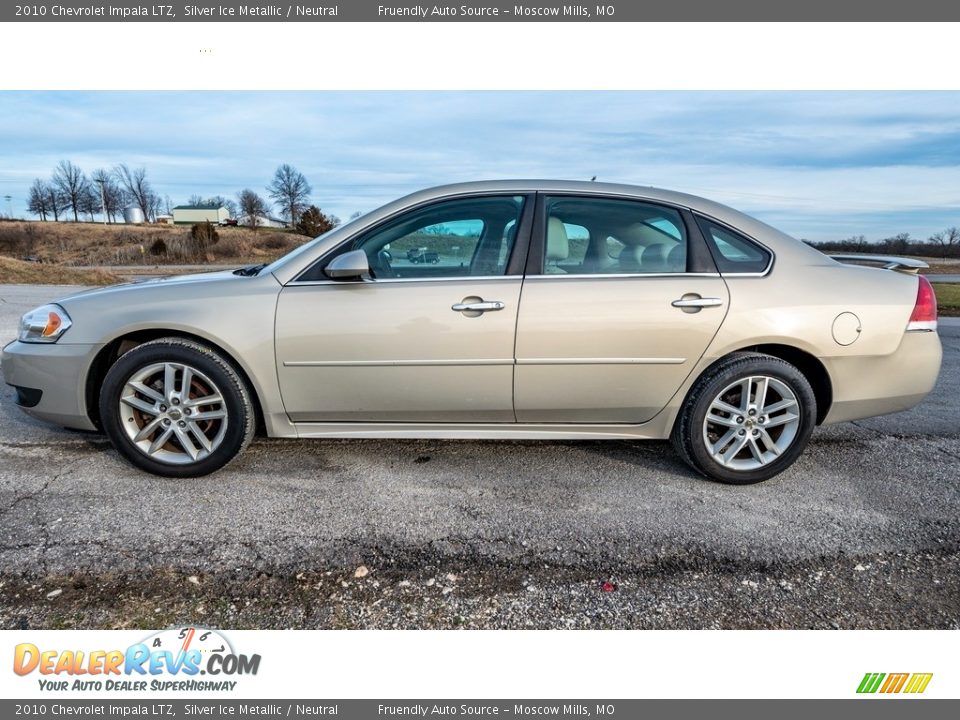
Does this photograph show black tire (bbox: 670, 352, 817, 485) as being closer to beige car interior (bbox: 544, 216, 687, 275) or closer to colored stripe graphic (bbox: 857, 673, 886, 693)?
beige car interior (bbox: 544, 216, 687, 275)

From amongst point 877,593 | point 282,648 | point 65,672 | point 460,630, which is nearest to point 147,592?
point 65,672

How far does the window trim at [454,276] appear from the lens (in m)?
2.95

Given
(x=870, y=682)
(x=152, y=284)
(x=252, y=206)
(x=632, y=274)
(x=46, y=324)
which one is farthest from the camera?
(x=252, y=206)

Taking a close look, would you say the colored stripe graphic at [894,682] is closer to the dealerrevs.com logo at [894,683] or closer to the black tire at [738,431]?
the dealerrevs.com logo at [894,683]

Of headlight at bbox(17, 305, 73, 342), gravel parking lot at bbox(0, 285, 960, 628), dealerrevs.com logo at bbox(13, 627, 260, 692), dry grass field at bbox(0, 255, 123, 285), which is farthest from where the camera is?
dry grass field at bbox(0, 255, 123, 285)

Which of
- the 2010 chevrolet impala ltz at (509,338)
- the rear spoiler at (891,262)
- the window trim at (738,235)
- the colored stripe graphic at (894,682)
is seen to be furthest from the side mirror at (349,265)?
the rear spoiler at (891,262)

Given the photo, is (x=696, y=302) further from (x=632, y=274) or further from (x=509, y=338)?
(x=509, y=338)

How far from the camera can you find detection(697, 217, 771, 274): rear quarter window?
3.00 m

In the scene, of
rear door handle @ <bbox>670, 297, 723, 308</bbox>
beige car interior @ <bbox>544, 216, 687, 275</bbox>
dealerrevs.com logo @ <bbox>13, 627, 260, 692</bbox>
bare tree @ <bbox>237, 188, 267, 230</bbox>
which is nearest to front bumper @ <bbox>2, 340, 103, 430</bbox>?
dealerrevs.com logo @ <bbox>13, 627, 260, 692</bbox>

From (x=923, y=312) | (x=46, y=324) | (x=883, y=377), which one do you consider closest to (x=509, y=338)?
(x=883, y=377)

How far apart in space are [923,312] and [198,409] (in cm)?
394

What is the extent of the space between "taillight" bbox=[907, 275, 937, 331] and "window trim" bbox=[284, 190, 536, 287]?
211 cm

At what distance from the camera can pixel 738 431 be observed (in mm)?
3041

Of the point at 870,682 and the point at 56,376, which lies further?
the point at 56,376
